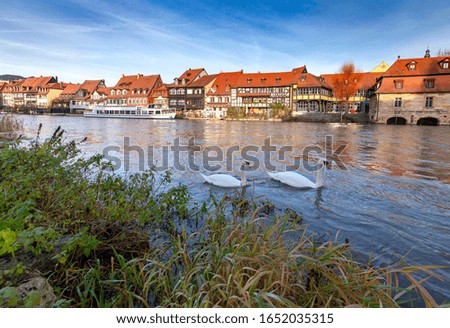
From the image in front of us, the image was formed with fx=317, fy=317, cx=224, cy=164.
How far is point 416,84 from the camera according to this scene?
113 feet

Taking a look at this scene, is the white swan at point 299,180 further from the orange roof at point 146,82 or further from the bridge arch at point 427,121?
the orange roof at point 146,82

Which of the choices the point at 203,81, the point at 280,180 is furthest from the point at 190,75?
the point at 280,180

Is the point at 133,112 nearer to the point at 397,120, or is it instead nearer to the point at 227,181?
the point at 397,120

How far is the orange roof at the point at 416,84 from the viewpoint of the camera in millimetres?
33188

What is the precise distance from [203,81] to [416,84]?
35.1 meters

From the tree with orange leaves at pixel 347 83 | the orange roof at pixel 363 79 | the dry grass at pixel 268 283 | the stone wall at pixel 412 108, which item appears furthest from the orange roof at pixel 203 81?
the dry grass at pixel 268 283

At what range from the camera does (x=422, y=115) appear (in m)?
34.2

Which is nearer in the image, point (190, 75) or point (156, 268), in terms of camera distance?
point (156, 268)

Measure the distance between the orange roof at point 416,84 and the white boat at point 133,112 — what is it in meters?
31.7

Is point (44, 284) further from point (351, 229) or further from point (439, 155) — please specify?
point (439, 155)

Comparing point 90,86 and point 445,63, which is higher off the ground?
point 90,86

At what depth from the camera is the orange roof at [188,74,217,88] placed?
57.8 m
